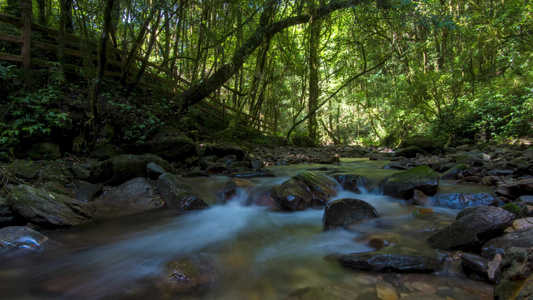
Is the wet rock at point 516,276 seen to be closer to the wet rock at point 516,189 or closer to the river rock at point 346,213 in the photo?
the river rock at point 346,213

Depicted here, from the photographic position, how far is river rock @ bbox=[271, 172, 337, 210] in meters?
4.16

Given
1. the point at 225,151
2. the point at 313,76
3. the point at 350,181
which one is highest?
the point at 313,76

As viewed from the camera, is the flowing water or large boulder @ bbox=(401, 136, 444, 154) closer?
the flowing water

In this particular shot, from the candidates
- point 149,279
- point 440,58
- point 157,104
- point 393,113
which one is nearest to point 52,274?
point 149,279

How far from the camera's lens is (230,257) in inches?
109

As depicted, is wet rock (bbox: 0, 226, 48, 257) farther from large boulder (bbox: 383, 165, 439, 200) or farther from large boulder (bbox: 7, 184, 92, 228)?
large boulder (bbox: 383, 165, 439, 200)

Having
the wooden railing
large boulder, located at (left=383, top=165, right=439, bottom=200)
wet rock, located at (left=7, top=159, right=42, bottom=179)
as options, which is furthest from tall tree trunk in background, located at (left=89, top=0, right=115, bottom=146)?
large boulder, located at (left=383, top=165, right=439, bottom=200)

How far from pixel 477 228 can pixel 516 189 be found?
6.38 feet

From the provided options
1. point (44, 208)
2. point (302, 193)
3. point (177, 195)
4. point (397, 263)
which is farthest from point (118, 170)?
point (397, 263)

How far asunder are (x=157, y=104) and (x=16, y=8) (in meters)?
5.48

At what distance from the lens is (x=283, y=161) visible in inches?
361

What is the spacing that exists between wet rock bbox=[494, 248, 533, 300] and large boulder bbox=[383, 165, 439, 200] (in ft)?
8.67

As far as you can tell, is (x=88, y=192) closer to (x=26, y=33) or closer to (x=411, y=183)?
(x=26, y=33)

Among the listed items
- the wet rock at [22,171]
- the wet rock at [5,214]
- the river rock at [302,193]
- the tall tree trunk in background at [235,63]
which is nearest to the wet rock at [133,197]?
the wet rock at [22,171]
